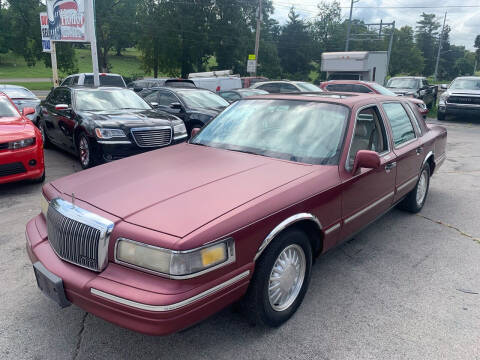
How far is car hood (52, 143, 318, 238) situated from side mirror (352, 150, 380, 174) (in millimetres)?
397

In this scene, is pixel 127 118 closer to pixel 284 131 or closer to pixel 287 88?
pixel 284 131

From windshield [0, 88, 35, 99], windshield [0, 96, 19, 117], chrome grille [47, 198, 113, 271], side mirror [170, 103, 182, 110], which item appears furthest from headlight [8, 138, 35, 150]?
windshield [0, 88, 35, 99]

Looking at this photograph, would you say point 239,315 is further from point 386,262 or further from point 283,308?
point 386,262

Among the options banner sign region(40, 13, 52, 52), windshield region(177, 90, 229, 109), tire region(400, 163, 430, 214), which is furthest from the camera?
banner sign region(40, 13, 52, 52)

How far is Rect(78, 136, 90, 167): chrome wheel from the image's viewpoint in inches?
278

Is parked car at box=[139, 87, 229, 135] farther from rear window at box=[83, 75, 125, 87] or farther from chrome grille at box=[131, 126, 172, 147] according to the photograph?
rear window at box=[83, 75, 125, 87]

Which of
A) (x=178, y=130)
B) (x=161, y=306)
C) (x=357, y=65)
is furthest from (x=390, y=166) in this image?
(x=357, y=65)

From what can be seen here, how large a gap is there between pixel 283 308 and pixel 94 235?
1454mm

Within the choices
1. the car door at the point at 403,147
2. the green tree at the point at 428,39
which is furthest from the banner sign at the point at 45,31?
the green tree at the point at 428,39

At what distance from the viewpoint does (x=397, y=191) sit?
4266mm

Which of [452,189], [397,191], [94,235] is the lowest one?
[452,189]

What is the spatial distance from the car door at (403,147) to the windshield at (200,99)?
19.1ft

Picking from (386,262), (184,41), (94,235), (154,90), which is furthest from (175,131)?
(184,41)

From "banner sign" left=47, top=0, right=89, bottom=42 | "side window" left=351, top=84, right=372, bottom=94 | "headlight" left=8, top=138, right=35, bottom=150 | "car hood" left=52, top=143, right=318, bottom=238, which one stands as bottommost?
"headlight" left=8, top=138, right=35, bottom=150
